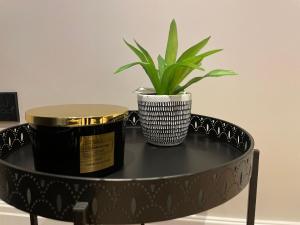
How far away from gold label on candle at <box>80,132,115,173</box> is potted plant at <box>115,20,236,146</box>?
5.6 inches

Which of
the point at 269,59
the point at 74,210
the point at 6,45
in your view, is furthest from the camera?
the point at 6,45

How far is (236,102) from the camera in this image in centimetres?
87

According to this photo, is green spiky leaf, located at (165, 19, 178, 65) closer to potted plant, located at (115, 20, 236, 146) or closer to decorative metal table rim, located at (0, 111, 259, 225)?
potted plant, located at (115, 20, 236, 146)

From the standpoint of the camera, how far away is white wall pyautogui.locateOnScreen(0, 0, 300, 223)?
83 cm

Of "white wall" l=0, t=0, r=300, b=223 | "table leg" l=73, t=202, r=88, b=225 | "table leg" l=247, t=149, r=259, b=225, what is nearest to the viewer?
"table leg" l=73, t=202, r=88, b=225

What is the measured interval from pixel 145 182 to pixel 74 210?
9 centimetres

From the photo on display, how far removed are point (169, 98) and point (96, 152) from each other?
20 centimetres

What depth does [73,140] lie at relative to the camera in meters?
0.46

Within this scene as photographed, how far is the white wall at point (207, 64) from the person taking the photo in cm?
83

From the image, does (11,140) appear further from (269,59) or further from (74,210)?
(269,59)

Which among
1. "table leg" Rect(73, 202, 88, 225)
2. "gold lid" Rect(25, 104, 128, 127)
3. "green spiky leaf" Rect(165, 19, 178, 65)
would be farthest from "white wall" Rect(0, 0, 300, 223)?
"table leg" Rect(73, 202, 88, 225)

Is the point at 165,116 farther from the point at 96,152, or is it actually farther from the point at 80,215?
the point at 80,215

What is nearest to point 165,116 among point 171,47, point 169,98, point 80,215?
point 169,98

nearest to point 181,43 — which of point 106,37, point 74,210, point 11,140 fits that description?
point 106,37
